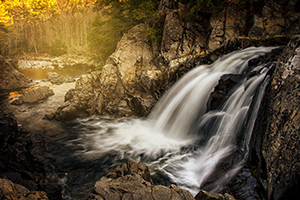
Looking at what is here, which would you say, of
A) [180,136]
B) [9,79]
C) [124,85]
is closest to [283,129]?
[180,136]

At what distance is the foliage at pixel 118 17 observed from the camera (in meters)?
9.30

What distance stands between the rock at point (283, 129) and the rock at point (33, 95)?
40.4ft

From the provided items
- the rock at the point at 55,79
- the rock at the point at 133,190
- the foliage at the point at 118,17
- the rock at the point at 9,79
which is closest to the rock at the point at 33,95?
the rock at the point at 9,79

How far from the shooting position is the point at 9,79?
12.1 meters

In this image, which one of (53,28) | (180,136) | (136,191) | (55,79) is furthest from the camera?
(53,28)

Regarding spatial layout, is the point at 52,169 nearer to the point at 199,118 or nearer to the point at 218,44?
the point at 199,118

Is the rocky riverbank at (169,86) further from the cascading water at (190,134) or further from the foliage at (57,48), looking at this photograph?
the foliage at (57,48)

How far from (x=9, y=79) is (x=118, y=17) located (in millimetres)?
10337

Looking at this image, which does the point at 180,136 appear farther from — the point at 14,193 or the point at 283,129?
the point at 14,193

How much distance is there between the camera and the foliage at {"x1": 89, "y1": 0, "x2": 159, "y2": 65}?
9297 millimetres

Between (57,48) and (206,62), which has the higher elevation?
(57,48)

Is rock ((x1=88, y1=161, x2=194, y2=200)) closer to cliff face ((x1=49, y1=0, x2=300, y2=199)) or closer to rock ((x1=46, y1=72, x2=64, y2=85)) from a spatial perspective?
cliff face ((x1=49, y1=0, x2=300, y2=199))

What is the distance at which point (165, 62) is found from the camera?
8109 mm

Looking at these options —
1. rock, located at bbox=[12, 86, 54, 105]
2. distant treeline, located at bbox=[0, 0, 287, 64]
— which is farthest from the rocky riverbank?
rock, located at bbox=[12, 86, 54, 105]
